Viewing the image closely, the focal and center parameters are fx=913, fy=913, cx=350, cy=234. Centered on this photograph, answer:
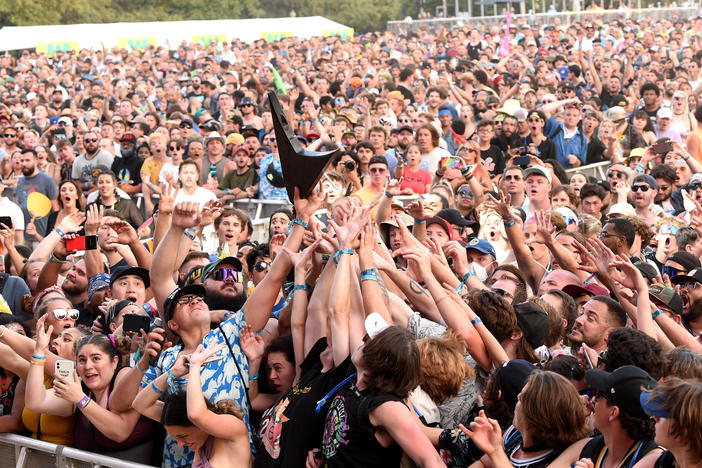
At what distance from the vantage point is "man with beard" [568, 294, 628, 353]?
4.95m

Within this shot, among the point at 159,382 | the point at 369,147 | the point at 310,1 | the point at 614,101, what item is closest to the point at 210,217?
the point at 159,382

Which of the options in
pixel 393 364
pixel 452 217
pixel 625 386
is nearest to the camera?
pixel 625 386

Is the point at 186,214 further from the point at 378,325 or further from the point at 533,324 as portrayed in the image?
the point at 533,324

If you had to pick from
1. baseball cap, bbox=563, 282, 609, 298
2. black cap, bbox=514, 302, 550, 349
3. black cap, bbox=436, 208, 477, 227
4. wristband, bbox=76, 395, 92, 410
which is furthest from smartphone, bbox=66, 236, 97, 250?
black cap, bbox=514, 302, 550, 349

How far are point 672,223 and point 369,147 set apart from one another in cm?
451

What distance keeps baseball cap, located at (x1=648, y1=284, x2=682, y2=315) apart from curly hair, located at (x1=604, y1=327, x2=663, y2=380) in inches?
44.5

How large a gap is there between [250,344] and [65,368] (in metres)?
1.03

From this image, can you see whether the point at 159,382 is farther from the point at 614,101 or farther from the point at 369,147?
the point at 614,101

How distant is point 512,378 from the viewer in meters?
4.01

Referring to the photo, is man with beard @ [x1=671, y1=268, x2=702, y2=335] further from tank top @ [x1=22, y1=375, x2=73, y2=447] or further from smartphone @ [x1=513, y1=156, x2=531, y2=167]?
smartphone @ [x1=513, y1=156, x2=531, y2=167]

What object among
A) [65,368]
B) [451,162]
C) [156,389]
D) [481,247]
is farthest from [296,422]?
[451,162]

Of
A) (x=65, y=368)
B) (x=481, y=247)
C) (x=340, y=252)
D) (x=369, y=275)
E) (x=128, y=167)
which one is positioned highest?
(x=340, y=252)

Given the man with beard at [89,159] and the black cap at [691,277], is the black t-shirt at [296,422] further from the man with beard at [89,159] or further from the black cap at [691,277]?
the man with beard at [89,159]

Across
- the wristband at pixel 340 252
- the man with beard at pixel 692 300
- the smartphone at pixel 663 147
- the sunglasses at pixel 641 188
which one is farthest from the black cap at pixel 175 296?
the smartphone at pixel 663 147
